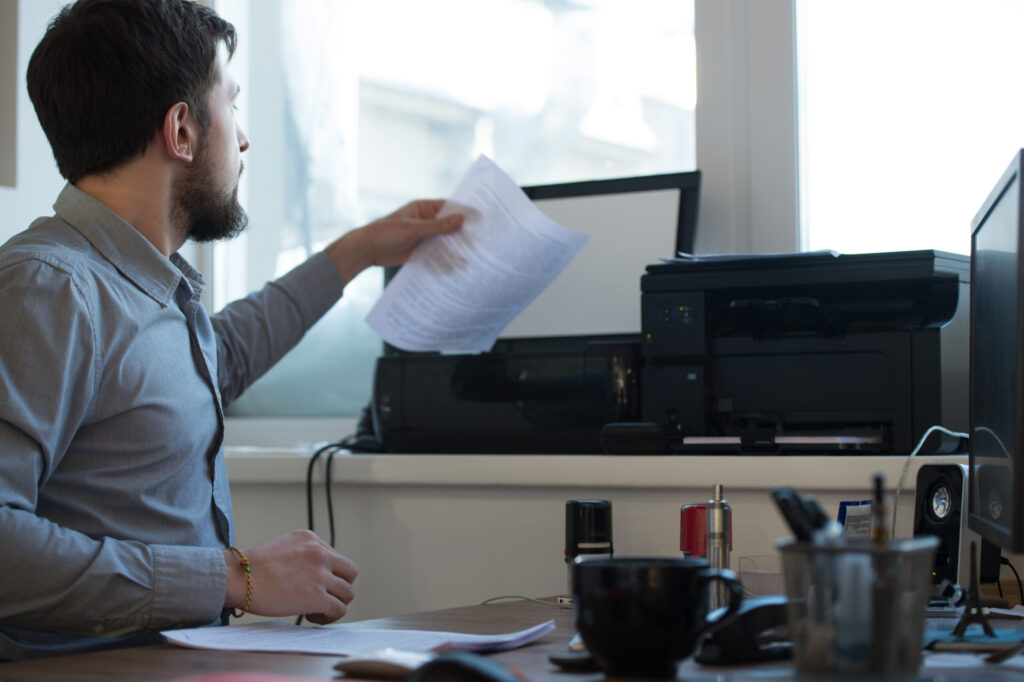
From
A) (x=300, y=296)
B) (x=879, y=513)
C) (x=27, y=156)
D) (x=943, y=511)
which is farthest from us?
(x=27, y=156)

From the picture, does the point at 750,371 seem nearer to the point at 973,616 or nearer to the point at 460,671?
the point at 973,616

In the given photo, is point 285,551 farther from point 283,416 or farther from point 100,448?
point 283,416

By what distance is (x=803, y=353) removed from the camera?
1.55 meters

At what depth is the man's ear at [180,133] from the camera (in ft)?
4.33

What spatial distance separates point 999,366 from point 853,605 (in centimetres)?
42

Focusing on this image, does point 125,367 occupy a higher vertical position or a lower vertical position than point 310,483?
higher

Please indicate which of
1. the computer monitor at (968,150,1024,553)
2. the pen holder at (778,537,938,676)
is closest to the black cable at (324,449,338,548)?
the computer monitor at (968,150,1024,553)

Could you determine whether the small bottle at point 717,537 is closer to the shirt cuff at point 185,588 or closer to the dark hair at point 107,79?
the shirt cuff at point 185,588

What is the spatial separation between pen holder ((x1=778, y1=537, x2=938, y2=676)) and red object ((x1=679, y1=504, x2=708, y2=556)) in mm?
558

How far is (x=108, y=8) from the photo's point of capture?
1.31 m

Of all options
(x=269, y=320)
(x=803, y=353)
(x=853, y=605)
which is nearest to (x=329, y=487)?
(x=269, y=320)

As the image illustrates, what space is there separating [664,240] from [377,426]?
611mm

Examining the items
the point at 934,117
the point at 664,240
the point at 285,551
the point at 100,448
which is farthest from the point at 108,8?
the point at 934,117

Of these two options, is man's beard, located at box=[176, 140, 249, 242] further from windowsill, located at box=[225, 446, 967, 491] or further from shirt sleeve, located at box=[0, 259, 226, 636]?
windowsill, located at box=[225, 446, 967, 491]
